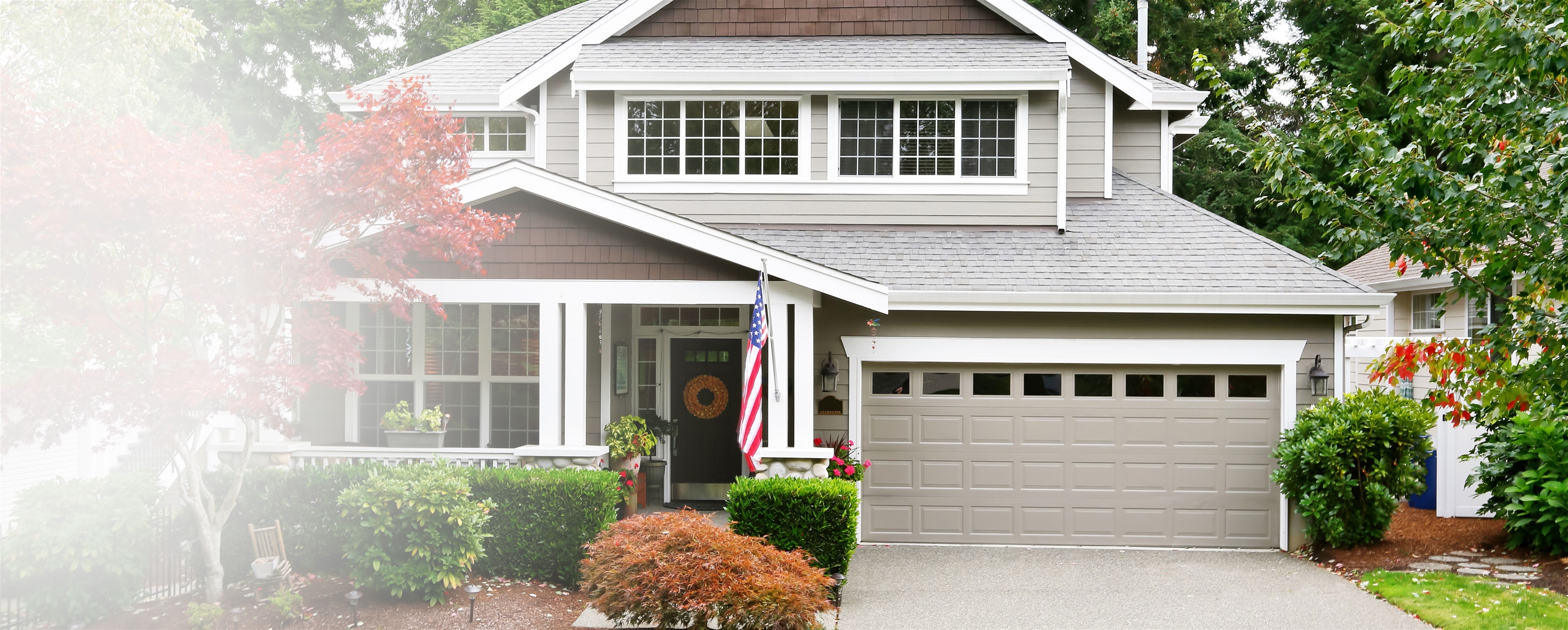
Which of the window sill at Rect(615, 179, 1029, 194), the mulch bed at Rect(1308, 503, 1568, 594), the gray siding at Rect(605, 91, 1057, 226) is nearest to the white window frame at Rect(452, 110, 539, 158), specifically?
the window sill at Rect(615, 179, 1029, 194)

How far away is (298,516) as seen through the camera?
26.7 ft

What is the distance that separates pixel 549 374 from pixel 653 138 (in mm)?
3975

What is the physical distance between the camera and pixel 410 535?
287 inches

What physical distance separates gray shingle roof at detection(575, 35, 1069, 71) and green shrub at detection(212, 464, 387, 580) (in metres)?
5.62

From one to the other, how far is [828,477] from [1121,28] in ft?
49.6

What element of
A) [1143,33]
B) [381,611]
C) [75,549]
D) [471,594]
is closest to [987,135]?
[1143,33]

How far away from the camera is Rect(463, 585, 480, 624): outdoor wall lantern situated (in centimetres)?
716

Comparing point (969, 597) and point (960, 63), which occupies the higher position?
point (960, 63)

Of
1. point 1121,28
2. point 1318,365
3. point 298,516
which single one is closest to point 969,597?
point 1318,365

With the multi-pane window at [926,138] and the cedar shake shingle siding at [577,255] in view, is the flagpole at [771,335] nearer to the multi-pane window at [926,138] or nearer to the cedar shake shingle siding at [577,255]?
the cedar shake shingle siding at [577,255]

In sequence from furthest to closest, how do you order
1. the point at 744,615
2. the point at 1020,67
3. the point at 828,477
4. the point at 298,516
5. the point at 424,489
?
the point at 1020,67, the point at 828,477, the point at 298,516, the point at 424,489, the point at 744,615

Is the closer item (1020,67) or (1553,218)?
(1553,218)

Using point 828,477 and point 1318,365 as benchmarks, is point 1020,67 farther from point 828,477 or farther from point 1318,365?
point 828,477

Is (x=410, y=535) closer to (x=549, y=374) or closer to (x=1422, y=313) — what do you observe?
(x=549, y=374)
